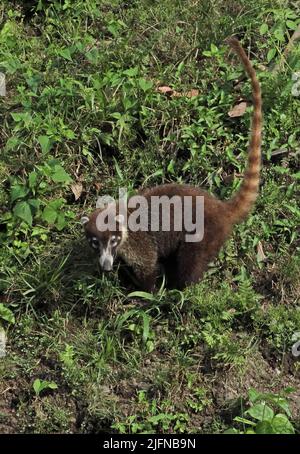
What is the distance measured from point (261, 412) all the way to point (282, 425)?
0.48ft

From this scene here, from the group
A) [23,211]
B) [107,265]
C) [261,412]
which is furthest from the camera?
[23,211]

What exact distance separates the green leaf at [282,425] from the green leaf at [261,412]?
0.13ft

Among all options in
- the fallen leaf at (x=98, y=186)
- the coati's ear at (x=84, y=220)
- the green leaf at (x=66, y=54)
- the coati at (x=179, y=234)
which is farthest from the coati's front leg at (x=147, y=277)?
the green leaf at (x=66, y=54)

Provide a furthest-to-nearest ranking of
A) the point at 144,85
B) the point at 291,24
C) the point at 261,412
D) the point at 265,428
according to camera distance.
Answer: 1. the point at 291,24
2. the point at 144,85
3. the point at 261,412
4. the point at 265,428

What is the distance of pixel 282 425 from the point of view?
4.73m

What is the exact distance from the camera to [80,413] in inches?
202

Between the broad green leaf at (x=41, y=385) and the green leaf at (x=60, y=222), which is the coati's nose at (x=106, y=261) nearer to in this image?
the green leaf at (x=60, y=222)

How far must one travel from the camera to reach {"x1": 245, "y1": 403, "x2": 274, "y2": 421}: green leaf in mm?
4781

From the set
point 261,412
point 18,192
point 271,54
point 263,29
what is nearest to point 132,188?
point 18,192

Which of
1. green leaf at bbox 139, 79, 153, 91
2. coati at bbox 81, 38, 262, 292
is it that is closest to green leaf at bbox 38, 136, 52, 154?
coati at bbox 81, 38, 262, 292

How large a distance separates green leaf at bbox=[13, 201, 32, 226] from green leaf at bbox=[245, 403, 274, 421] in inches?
76.0

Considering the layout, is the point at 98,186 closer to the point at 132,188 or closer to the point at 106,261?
the point at 132,188

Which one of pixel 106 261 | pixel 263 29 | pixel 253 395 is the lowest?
pixel 253 395

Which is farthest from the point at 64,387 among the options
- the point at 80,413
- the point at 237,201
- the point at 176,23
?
the point at 176,23
